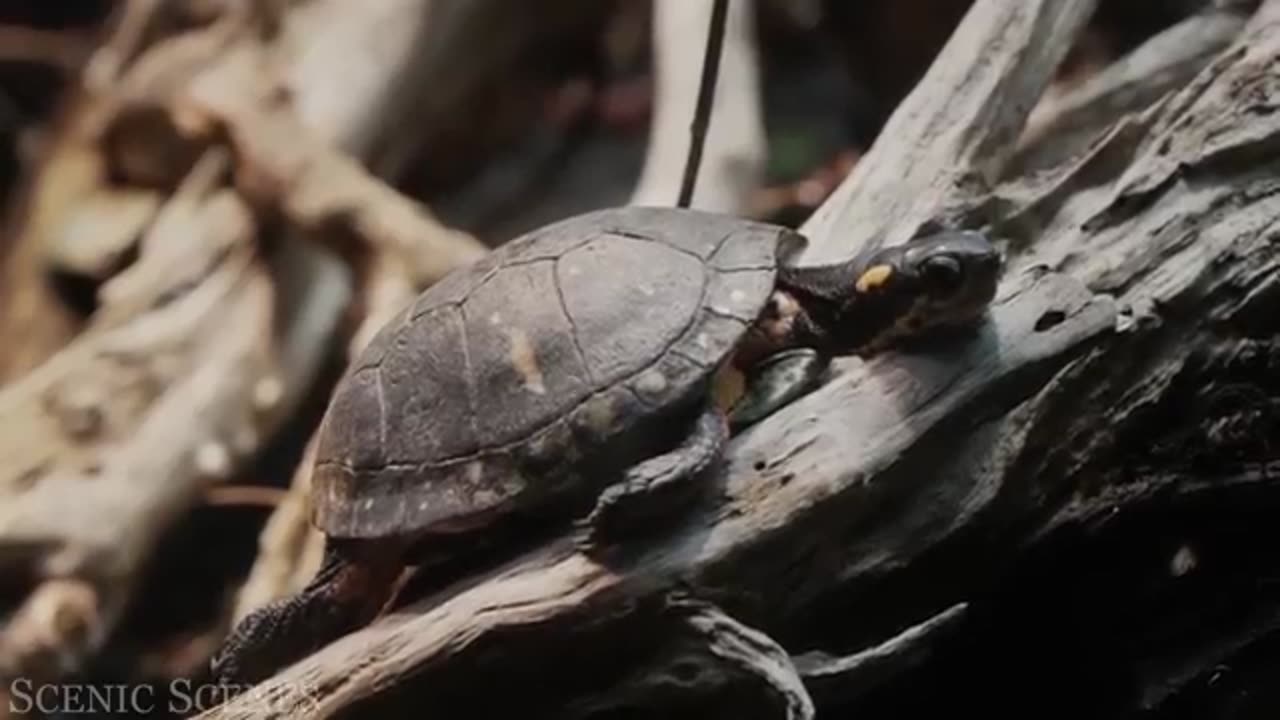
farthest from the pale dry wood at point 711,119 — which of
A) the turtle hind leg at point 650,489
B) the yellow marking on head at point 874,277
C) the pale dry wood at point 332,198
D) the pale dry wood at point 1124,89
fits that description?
the turtle hind leg at point 650,489

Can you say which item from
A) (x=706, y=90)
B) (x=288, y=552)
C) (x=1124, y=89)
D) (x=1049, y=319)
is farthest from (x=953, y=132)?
(x=288, y=552)

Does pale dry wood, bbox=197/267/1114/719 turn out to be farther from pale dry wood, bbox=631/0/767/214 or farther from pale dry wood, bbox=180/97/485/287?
pale dry wood, bbox=180/97/485/287

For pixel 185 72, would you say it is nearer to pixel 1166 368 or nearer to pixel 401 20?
pixel 401 20

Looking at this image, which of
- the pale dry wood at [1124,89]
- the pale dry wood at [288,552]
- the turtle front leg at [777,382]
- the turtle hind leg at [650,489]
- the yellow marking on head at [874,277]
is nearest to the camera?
Result: the turtle hind leg at [650,489]

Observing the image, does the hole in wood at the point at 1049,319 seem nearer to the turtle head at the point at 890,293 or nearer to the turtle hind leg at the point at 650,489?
the turtle head at the point at 890,293

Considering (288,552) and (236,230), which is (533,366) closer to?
(288,552)
